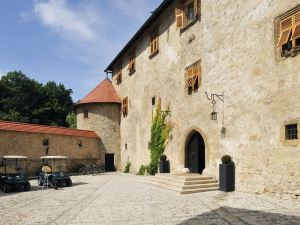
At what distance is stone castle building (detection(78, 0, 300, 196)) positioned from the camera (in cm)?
1056

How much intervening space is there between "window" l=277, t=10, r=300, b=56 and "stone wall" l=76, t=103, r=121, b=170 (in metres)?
19.8

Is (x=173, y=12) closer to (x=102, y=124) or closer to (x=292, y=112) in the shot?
(x=292, y=112)

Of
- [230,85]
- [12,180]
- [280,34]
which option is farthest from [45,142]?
[280,34]

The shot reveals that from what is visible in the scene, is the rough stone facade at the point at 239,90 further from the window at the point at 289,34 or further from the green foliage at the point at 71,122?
the green foliage at the point at 71,122

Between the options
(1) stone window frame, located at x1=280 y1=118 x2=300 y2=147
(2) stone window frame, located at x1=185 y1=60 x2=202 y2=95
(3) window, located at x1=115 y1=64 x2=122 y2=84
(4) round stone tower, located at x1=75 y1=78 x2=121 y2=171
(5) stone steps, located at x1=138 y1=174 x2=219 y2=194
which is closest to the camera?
(1) stone window frame, located at x1=280 y1=118 x2=300 y2=147

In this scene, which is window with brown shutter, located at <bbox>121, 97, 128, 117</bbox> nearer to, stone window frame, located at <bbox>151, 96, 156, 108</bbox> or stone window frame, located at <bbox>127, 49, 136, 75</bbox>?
Answer: stone window frame, located at <bbox>127, 49, 136, 75</bbox>

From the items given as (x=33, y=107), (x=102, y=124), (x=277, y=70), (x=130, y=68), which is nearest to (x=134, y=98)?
(x=130, y=68)

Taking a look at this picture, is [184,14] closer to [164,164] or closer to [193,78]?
[193,78]

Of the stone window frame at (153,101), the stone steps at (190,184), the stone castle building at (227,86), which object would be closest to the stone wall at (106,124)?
the stone castle building at (227,86)

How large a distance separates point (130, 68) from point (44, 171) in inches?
475

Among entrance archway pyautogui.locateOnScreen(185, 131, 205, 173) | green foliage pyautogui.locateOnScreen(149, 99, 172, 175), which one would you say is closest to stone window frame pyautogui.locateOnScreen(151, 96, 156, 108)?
green foliage pyautogui.locateOnScreen(149, 99, 172, 175)

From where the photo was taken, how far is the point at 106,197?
12.1 m

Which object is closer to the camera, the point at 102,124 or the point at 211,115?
the point at 211,115

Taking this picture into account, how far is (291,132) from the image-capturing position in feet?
34.2
